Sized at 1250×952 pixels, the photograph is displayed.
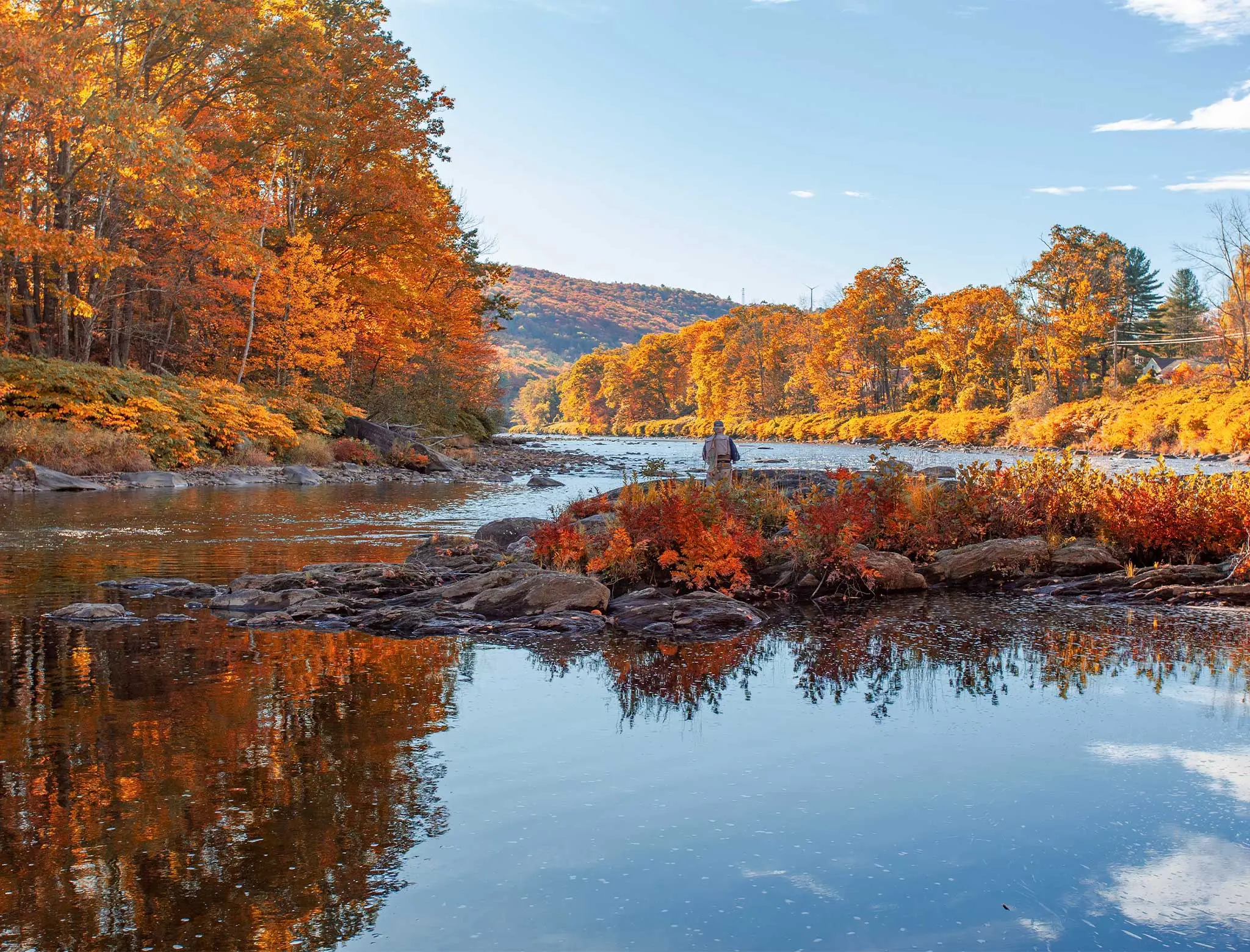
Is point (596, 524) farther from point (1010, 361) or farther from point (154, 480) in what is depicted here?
point (1010, 361)

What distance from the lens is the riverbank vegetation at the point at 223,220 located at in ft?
74.8

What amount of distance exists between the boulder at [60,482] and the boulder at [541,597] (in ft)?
50.6

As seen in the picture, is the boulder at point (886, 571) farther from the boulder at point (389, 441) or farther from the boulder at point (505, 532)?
the boulder at point (389, 441)

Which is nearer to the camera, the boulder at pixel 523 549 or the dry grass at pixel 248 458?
the boulder at pixel 523 549

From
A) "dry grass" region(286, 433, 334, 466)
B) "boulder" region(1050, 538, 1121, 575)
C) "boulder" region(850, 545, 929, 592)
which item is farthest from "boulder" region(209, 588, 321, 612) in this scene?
"dry grass" region(286, 433, 334, 466)

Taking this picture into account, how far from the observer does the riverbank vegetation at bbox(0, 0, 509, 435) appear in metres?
22.8

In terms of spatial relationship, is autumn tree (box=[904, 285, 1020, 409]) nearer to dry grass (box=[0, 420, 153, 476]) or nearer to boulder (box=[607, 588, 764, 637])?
dry grass (box=[0, 420, 153, 476])

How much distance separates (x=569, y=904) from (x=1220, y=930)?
2442mm

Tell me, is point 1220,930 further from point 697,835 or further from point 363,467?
point 363,467

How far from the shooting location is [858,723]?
20.4 feet

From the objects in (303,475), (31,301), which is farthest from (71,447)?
(303,475)

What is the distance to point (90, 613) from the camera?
8.85 m

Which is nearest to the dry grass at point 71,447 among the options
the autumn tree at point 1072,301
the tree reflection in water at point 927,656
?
the tree reflection in water at point 927,656

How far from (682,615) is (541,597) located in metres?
1.40
